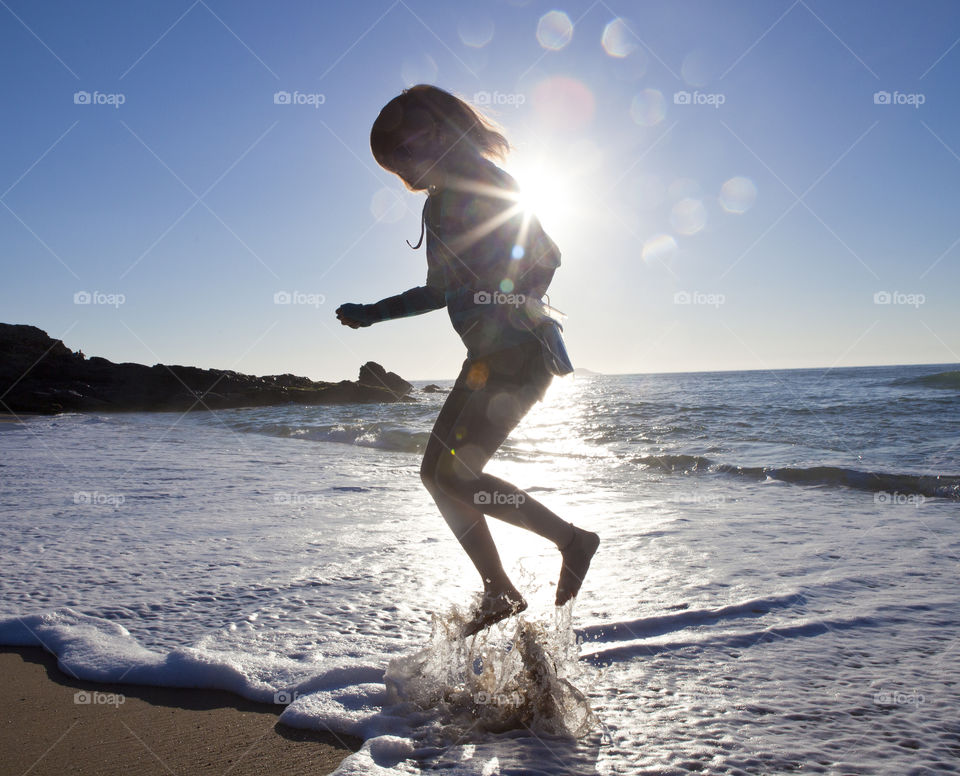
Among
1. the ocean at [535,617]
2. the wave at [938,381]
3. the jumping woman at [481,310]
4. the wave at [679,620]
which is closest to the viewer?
the ocean at [535,617]

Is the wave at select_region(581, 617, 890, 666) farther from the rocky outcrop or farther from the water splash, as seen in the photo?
the rocky outcrop

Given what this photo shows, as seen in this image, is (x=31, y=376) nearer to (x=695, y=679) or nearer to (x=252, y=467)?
(x=252, y=467)

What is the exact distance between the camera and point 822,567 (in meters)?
3.61

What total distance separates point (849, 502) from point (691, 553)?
9.54ft

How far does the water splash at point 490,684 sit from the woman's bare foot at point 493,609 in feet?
0.15

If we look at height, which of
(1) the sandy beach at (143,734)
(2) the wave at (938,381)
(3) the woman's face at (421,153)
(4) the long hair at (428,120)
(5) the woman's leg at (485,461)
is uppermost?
(2) the wave at (938,381)

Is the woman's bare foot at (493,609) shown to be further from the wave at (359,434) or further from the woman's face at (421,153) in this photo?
the wave at (359,434)

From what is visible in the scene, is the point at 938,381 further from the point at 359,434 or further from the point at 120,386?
the point at 120,386

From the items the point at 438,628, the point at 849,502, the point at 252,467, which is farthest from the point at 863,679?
the point at 252,467

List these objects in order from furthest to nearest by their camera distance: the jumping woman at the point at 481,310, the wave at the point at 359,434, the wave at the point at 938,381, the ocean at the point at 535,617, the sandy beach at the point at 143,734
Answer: the wave at the point at 938,381, the wave at the point at 359,434, the jumping woman at the point at 481,310, the ocean at the point at 535,617, the sandy beach at the point at 143,734

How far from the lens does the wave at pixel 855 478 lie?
22.0ft

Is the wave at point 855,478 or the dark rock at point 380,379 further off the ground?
the dark rock at point 380,379

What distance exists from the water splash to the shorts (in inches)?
29.8

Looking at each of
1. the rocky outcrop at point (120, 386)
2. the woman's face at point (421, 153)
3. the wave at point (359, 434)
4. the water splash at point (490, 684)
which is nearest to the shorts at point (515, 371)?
the woman's face at point (421, 153)
